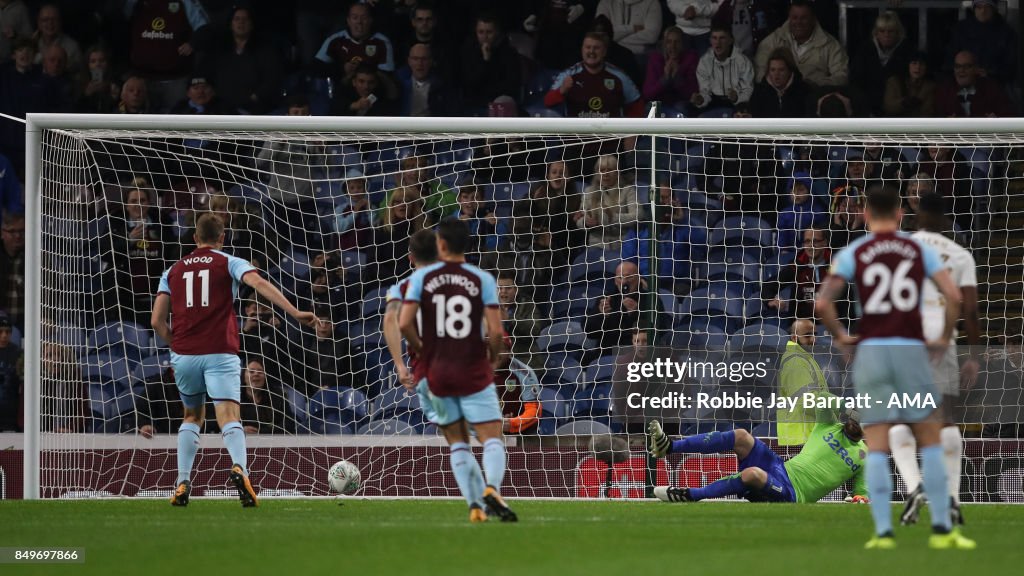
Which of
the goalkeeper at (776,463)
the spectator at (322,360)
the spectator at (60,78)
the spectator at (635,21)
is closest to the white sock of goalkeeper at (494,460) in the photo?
the goalkeeper at (776,463)

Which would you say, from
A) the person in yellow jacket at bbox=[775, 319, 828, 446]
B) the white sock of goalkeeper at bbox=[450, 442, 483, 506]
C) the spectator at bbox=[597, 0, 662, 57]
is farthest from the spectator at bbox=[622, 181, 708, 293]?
the white sock of goalkeeper at bbox=[450, 442, 483, 506]

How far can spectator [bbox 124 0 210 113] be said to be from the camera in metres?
15.5

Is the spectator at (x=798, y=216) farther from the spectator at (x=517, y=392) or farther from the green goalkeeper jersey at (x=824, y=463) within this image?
the spectator at (x=517, y=392)

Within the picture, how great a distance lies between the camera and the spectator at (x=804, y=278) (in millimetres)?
12430

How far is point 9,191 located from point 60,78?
5.16 ft

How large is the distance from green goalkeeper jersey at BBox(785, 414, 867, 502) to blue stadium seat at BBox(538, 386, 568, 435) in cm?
225

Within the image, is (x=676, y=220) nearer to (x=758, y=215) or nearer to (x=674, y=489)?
(x=758, y=215)

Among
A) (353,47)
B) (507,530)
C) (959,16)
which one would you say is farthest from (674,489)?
(959,16)

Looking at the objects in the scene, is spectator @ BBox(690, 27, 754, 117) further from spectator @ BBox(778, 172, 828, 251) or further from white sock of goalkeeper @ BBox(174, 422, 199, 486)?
white sock of goalkeeper @ BBox(174, 422, 199, 486)

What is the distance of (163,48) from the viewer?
1556 centimetres

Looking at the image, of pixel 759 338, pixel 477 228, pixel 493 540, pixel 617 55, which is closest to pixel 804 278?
pixel 759 338

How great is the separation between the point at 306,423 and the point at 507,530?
17.0 ft

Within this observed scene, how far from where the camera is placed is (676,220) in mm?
13297

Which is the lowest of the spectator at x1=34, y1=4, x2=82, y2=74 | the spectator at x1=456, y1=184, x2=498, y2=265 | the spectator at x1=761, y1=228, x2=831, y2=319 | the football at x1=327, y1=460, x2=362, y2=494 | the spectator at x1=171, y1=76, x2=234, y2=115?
the football at x1=327, y1=460, x2=362, y2=494
